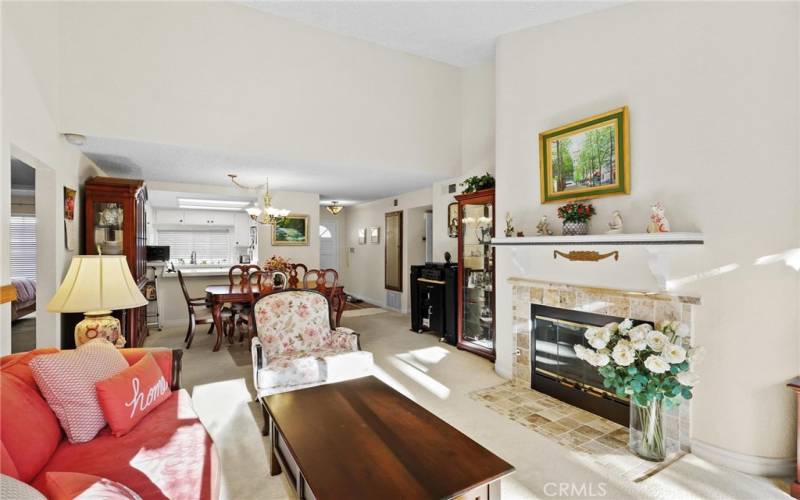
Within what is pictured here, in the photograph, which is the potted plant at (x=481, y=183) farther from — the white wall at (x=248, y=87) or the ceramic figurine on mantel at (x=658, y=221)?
the ceramic figurine on mantel at (x=658, y=221)

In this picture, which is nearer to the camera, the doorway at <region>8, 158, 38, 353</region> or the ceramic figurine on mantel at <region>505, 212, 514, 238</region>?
the ceramic figurine on mantel at <region>505, 212, 514, 238</region>

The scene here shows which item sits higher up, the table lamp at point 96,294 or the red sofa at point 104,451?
the table lamp at point 96,294

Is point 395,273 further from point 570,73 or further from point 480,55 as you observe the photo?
point 570,73

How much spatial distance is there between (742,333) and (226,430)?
11.5ft

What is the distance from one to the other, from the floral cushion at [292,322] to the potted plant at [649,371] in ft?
7.21

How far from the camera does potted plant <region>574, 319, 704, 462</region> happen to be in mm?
2305

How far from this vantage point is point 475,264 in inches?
191

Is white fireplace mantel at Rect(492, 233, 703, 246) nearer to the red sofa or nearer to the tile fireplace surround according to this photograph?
the tile fireplace surround

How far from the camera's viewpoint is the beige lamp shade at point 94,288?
241cm

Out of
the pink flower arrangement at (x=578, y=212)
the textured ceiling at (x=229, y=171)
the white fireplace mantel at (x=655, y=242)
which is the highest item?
the textured ceiling at (x=229, y=171)

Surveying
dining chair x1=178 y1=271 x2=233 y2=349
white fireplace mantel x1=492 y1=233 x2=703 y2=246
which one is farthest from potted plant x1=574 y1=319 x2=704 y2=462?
dining chair x1=178 y1=271 x2=233 y2=349

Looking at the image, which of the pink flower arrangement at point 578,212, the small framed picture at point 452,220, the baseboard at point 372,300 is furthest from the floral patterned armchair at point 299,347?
the baseboard at point 372,300

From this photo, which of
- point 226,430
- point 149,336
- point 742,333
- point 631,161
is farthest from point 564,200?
point 149,336

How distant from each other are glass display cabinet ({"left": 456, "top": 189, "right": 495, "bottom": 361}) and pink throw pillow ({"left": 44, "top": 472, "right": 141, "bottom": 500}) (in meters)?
3.90
